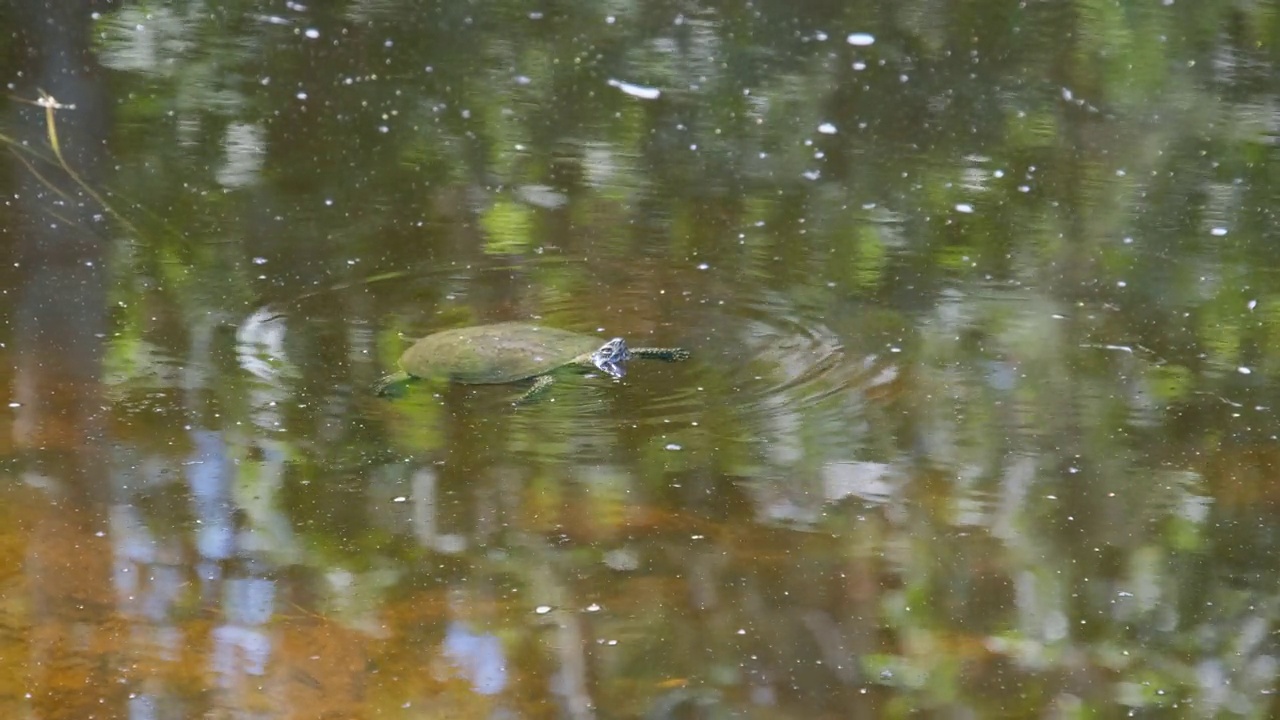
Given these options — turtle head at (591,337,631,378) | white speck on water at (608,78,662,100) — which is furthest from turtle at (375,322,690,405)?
white speck on water at (608,78,662,100)

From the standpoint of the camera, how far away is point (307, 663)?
109 inches

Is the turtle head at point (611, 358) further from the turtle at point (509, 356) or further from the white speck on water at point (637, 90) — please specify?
the white speck on water at point (637, 90)

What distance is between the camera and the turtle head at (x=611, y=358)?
387cm

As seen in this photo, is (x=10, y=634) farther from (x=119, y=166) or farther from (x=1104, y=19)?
(x=1104, y=19)

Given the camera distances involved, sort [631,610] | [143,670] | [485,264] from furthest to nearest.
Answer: [485,264]
[631,610]
[143,670]

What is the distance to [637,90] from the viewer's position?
6289mm

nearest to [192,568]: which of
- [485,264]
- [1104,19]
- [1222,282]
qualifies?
[485,264]

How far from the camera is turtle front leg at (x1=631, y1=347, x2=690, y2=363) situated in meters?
3.96

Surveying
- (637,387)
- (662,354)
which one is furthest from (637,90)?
(637,387)

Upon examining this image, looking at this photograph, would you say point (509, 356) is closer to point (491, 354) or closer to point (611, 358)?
point (491, 354)

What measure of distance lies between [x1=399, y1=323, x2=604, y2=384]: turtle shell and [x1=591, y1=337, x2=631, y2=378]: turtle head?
0.04 meters

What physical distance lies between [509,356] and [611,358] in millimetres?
291

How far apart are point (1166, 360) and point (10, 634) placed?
2.96m

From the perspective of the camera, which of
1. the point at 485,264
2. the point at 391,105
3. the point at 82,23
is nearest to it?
the point at 485,264
